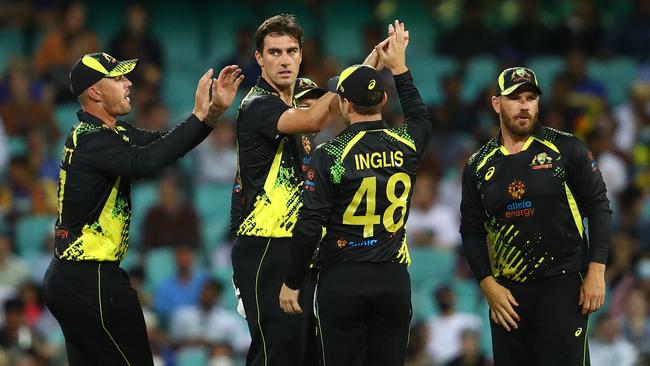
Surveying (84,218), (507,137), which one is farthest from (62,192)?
(507,137)

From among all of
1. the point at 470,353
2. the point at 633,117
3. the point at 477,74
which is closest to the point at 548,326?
the point at 470,353

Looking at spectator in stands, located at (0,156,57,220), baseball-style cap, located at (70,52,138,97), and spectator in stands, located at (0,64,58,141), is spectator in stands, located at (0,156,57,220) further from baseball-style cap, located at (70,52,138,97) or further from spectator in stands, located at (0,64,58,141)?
baseball-style cap, located at (70,52,138,97)

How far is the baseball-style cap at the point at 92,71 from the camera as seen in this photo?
786 centimetres

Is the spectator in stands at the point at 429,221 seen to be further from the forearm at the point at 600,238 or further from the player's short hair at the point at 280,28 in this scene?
the player's short hair at the point at 280,28

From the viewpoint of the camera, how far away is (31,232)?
14039mm

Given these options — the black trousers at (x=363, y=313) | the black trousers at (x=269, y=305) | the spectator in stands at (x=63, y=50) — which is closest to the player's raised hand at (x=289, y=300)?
the black trousers at (x=363, y=313)

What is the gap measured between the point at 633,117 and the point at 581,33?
159 centimetres

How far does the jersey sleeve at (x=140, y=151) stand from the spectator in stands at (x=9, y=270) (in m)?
5.89

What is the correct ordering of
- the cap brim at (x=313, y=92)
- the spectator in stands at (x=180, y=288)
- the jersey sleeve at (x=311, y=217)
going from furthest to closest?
the spectator in stands at (x=180, y=288), the cap brim at (x=313, y=92), the jersey sleeve at (x=311, y=217)

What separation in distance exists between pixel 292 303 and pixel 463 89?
28.7 ft

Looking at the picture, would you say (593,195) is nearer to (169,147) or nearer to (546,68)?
(169,147)

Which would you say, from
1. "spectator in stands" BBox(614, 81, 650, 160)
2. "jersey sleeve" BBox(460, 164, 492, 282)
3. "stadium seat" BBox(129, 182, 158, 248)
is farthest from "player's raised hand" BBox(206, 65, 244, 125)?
"spectator in stands" BBox(614, 81, 650, 160)

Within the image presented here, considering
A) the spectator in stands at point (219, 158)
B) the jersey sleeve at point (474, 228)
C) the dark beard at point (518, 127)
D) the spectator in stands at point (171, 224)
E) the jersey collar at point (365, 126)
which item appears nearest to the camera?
the jersey collar at point (365, 126)

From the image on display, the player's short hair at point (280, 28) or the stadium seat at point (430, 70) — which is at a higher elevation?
the stadium seat at point (430, 70)
